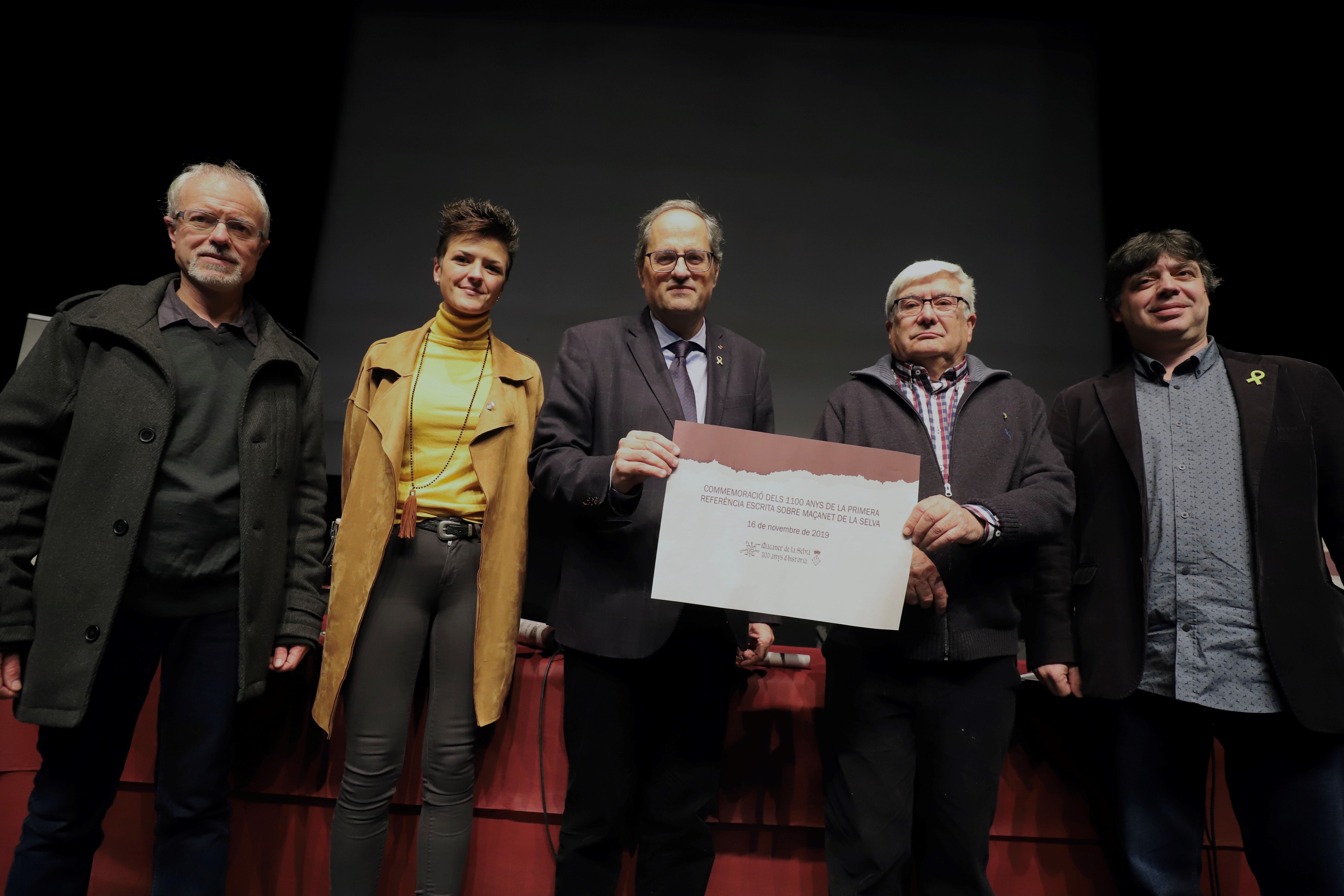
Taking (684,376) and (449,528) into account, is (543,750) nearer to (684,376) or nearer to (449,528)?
(449,528)

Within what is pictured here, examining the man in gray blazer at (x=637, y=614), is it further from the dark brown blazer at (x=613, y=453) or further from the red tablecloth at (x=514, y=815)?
the red tablecloth at (x=514, y=815)

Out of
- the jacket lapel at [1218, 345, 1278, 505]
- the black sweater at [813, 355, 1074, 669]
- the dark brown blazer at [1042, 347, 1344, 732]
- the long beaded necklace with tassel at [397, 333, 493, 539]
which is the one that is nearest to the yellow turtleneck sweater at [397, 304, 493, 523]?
the long beaded necklace with tassel at [397, 333, 493, 539]

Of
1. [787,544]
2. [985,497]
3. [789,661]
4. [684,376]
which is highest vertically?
[684,376]

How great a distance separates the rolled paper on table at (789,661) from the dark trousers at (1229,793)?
0.69 metres

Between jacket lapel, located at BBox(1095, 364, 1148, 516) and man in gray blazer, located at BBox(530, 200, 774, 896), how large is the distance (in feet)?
2.68

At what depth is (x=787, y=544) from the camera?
4.23 ft

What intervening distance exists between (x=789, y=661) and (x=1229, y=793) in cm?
98

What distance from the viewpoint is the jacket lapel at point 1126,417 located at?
5.02 feet

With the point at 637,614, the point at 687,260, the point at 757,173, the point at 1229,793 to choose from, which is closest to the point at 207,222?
the point at 687,260

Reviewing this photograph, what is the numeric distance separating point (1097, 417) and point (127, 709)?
7.08 ft

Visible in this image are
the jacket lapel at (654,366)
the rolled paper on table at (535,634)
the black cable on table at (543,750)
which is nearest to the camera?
the jacket lapel at (654,366)

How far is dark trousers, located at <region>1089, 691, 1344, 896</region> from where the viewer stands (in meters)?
1.35

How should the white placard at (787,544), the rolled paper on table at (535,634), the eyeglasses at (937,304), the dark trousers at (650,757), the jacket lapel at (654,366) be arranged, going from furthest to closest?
1. the rolled paper on table at (535,634)
2. the eyeglasses at (937,304)
3. the jacket lapel at (654,366)
4. the dark trousers at (650,757)
5. the white placard at (787,544)

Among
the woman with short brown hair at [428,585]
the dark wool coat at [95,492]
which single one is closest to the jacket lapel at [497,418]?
the woman with short brown hair at [428,585]
